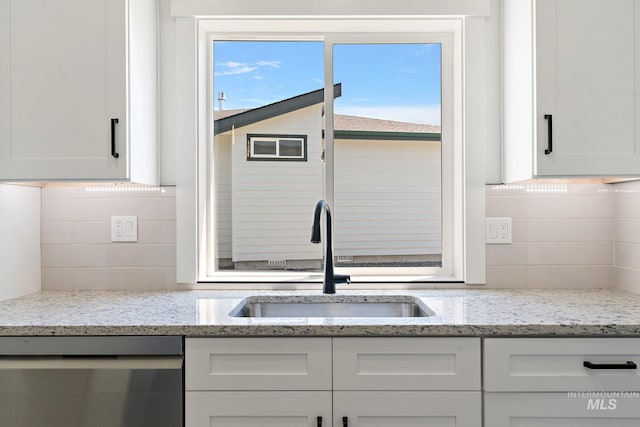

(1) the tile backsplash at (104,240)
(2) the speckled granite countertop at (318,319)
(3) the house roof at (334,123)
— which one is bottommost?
(2) the speckled granite countertop at (318,319)

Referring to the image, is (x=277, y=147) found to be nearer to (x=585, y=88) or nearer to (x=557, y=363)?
(x=585, y=88)

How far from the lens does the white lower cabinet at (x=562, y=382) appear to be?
4.46 ft

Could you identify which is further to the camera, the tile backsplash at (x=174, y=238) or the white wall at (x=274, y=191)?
Answer: the white wall at (x=274, y=191)

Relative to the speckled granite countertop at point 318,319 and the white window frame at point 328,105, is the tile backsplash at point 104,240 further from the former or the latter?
the speckled granite countertop at point 318,319

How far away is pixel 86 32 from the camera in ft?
5.38

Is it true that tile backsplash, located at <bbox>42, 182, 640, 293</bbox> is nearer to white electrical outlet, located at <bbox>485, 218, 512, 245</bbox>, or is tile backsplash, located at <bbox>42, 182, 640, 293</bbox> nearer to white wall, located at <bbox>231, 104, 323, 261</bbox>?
white electrical outlet, located at <bbox>485, 218, 512, 245</bbox>

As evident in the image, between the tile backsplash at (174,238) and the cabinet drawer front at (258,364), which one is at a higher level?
the tile backsplash at (174,238)

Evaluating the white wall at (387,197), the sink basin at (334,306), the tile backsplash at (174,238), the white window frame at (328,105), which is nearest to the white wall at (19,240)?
the tile backsplash at (174,238)

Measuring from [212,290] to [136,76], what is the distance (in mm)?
907

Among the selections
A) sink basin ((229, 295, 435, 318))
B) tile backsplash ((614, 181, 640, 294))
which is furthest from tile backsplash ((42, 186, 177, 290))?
tile backsplash ((614, 181, 640, 294))

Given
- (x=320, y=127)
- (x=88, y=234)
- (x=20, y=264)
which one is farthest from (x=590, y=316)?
(x=20, y=264)

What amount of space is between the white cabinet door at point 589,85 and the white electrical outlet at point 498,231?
39cm
